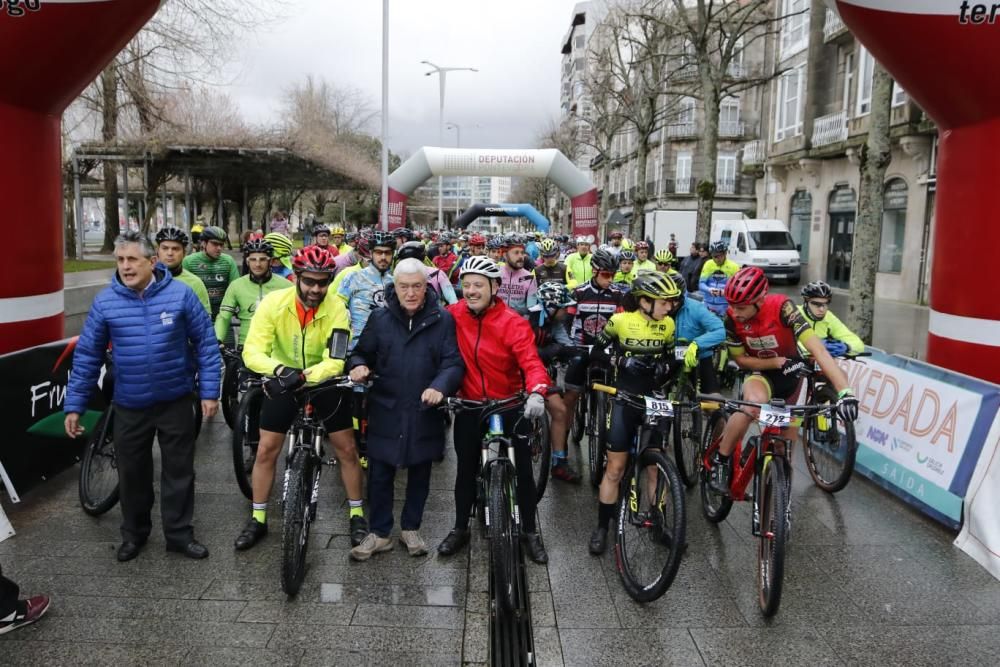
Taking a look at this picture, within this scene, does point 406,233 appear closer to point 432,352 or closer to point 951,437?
point 432,352

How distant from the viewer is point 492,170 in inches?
1008

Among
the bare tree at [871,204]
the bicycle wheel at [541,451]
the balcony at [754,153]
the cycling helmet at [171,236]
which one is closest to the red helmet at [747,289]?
the bicycle wheel at [541,451]

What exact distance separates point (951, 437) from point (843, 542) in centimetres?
120

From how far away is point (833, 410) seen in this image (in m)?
4.41

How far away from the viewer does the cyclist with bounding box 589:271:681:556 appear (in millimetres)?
4707

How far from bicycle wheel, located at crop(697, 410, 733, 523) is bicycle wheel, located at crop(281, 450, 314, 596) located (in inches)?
108

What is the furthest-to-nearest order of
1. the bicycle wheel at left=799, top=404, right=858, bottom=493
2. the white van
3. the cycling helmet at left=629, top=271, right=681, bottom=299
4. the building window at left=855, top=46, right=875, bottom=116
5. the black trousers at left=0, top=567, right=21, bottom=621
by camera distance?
1. the white van
2. the building window at left=855, top=46, right=875, bottom=116
3. the bicycle wheel at left=799, top=404, right=858, bottom=493
4. the cycling helmet at left=629, top=271, right=681, bottom=299
5. the black trousers at left=0, top=567, right=21, bottom=621

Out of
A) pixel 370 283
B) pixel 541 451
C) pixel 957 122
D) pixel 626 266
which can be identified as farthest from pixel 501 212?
pixel 541 451

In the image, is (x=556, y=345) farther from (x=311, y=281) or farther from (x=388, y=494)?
(x=311, y=281)

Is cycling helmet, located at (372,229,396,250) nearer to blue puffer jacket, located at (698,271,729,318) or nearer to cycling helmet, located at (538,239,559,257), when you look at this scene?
cycling helmet, located at (538,239,559,257)

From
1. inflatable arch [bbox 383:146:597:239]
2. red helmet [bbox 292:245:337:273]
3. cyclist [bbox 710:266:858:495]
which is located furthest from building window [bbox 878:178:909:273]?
red helmet [bbox 292:245:337:273]

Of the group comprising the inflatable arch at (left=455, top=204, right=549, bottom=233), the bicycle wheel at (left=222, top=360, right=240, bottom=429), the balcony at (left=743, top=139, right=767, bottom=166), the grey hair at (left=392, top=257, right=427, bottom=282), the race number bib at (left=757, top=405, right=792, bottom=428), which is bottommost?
the bicycle wheel at (left=222, top=360, right=240, bottom=429)

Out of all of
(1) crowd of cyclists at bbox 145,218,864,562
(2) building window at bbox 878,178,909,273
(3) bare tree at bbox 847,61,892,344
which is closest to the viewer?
(1) crowd of cyclists at bbox 145,218,864,562

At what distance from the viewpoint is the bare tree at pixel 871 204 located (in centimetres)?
969
